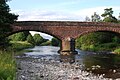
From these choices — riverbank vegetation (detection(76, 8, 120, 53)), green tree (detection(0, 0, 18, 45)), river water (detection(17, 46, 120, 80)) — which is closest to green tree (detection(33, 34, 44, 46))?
riverbank vegetation (detection(76, 8, 120, 53))

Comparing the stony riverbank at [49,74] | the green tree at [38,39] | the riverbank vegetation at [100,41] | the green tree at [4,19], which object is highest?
the green tree at [4,19]

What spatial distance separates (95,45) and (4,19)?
66598mm

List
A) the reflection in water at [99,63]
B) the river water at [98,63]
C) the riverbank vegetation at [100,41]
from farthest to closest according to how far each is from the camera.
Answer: the riverbank vegetation at [100,41] < the reflection in water at [99,63] < the river water at [98,63]

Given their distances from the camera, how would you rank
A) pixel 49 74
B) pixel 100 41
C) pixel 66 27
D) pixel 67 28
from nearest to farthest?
pixel 49 74 → pixel 66 27 → pixel 67 28 → pixel 100 41

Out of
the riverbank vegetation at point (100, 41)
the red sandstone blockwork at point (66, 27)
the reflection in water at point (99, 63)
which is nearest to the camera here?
the reflection in water at point (99, 63)

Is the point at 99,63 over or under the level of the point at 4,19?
under

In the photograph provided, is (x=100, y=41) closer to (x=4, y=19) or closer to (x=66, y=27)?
(x=66, y=27)

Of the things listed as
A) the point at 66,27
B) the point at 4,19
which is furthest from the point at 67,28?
the point at 4,19

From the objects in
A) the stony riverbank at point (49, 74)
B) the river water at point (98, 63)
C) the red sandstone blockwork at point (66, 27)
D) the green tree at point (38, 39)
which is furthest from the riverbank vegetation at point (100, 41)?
the green tree at point (38, 39)

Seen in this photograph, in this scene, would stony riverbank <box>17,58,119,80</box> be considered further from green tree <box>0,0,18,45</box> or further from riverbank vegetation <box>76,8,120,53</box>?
riverbank vegetation <box>76,8,120,53</box>

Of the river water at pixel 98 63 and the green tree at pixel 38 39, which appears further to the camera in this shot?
the green tree at pixel 38 39

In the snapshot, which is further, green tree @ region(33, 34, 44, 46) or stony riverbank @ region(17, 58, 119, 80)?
green tree @ region(33, 34, 44, 46)

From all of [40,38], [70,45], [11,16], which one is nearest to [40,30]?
[70,45]

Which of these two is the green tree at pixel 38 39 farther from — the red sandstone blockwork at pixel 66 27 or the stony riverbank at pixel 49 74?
the stony riverbank at pixel 49 74
